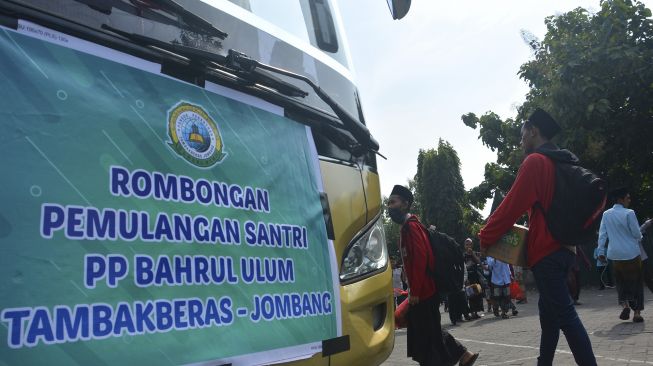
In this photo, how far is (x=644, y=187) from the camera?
22312 mm

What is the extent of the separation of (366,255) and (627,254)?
20.1ft

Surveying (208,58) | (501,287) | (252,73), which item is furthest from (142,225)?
(501,287)

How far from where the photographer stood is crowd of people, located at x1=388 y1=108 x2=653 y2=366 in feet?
11.9

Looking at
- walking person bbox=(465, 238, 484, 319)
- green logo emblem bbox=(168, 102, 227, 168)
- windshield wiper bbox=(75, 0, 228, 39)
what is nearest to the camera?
windshield wiper bbox=(75, 0, 228, 39)

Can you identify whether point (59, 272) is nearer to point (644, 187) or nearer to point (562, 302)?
point (562, 302)

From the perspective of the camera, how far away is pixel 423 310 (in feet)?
16.6

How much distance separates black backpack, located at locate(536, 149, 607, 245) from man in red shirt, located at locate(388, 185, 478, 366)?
1.47 metres

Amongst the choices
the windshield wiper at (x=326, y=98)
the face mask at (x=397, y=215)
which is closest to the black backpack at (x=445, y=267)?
the face mask at (x=397, y=215)

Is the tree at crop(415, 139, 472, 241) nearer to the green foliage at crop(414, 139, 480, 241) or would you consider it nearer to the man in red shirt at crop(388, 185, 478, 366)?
the green foliage at crop(414, 139, 480, 241)

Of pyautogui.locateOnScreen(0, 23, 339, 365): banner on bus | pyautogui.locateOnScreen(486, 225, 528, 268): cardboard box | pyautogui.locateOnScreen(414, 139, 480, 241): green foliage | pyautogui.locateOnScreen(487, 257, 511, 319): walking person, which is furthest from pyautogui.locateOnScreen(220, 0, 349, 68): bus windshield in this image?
pyautogui.locateOnScreen(414, 139, 480, 241): green foliage

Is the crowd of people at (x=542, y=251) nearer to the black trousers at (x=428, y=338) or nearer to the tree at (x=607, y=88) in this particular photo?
the black trousers at (x=428, y=338)

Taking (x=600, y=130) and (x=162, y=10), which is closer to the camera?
(x=162, y=10)

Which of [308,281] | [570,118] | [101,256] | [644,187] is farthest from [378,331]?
[644,187]

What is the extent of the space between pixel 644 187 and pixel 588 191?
2162 centimetres
